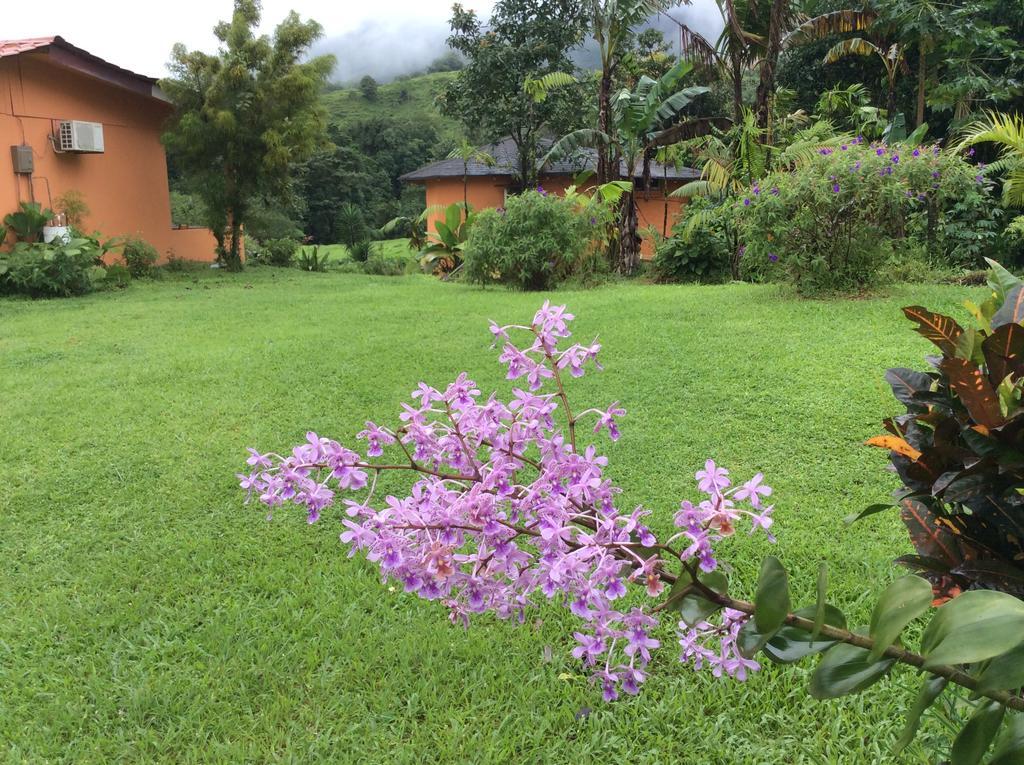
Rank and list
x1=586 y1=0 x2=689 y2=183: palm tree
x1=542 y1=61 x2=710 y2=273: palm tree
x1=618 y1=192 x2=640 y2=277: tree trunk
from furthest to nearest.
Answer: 1. x1=618 y1=192 x2=640 y2=277: tree trunk
2. x1=542 y1=61 x2=710 y2=273: palm tree
3. x1=586 y1=0 x2=689 y2=183: palm tree

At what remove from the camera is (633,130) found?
40.4ft

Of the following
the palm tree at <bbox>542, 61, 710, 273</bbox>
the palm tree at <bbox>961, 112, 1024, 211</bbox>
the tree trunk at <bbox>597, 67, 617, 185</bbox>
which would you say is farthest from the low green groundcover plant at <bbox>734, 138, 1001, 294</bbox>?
the tree trunk at <bbox>597, 67, 617, 185</bbox>

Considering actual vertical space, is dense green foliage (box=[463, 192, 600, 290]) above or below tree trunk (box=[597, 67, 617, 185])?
below

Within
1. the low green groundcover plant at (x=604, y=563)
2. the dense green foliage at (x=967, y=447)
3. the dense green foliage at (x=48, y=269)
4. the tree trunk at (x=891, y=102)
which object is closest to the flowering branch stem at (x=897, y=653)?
the low green groundcover plant at (x=604, y=563)

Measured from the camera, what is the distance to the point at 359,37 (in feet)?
546

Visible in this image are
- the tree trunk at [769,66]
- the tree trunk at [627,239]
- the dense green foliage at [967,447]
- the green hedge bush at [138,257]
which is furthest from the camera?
the tree trunk at [627,239]

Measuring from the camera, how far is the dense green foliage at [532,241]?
10.7m

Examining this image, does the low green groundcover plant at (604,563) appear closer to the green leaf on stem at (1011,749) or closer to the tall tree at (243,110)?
the green leaf on stem at (1011,749)

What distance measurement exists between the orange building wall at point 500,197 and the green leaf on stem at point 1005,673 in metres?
16.4

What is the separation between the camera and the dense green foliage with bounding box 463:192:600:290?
10.7 m

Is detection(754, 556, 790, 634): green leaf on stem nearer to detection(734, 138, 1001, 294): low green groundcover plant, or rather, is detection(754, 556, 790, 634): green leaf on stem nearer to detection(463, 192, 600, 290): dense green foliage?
detection(734, 138, 1001, 294): low green groundcover plant

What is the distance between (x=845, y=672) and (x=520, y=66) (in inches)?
688

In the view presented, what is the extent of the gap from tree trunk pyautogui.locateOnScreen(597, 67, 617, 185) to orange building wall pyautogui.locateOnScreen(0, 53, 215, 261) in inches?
321

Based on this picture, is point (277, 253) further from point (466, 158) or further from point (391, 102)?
point (391, 102)
